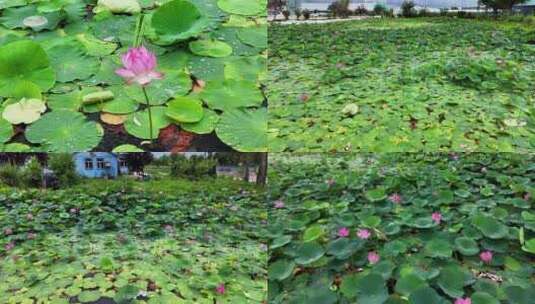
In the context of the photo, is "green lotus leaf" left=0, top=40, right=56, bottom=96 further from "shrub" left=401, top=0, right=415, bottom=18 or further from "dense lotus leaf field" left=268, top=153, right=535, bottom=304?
"shrub" left=401, top=0, right=415, bottom=18

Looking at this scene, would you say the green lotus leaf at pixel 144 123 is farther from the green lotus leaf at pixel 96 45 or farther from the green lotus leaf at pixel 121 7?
the green lotus leaf at pixel 121 7

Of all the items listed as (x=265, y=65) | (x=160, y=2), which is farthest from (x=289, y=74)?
(x=160, y=2)

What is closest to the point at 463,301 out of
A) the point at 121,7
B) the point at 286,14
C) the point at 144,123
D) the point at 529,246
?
the point at 529,246

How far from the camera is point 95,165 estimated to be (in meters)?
1.85

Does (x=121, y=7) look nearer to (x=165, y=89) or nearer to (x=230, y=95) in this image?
(x=165, y=89)

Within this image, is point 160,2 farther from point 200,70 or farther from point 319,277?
point 319,277

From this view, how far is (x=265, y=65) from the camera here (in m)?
2.28

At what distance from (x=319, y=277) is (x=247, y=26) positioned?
1.34 metres

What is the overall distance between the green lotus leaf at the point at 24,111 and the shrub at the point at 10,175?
153 mm

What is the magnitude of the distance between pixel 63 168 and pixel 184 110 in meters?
0.43

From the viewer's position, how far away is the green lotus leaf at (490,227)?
1489 millimetres

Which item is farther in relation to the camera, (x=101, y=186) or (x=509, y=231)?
(x=101, y=186)

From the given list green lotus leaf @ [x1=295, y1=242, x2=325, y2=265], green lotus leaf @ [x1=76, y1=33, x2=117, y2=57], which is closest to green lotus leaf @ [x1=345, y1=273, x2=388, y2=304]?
green lotus leaf @ [x1=295, y1=242, x2=325, y2=265]

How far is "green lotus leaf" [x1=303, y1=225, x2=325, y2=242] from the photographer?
1542 mm
